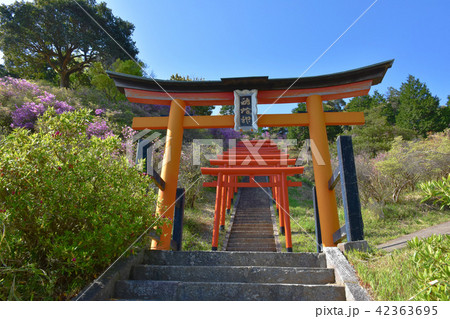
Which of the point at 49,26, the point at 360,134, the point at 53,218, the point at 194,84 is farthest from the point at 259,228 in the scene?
the point at 49,26

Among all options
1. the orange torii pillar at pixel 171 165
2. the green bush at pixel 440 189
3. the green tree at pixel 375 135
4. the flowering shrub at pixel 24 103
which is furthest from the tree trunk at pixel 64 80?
the green bush at pixel 440 189

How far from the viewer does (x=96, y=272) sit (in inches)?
90.1

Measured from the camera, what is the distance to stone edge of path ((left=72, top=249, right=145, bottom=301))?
198cm

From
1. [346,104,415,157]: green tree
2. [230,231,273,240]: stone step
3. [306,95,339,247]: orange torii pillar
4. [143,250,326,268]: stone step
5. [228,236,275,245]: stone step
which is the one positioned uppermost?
[346,104,415,157]: green tree

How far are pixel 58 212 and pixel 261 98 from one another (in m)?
4.25

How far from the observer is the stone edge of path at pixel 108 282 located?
1.98 m

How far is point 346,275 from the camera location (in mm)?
2289

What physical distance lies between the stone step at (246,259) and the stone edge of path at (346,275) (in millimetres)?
165

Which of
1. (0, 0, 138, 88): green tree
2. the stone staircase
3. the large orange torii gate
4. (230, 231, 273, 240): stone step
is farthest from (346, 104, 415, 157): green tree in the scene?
(0, 0, 138, 88): green tree

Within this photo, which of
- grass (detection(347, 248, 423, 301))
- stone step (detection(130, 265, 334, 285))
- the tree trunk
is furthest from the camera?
the tree trunk

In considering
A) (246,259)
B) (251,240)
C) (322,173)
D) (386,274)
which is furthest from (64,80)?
(386,274)

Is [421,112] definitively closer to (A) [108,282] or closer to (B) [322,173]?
(B) [322,173]

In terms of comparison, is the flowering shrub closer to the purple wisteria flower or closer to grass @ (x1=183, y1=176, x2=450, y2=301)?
the purple wisteria flower

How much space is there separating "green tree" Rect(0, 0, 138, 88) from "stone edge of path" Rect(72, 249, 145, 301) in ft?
74.0
